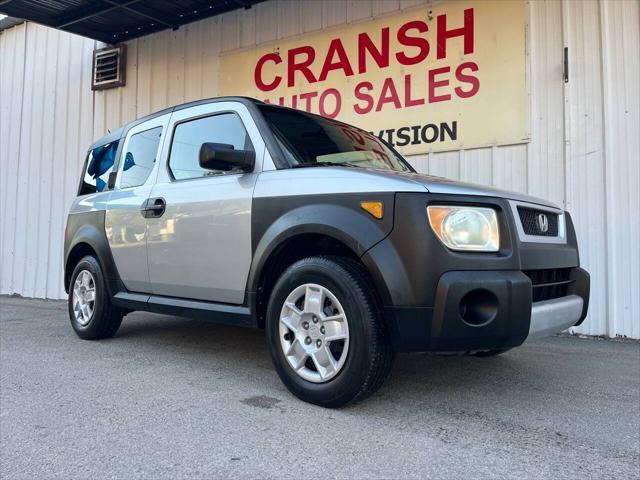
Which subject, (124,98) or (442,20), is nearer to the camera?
(442,20)

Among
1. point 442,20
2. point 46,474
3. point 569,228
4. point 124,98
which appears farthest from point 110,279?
point 124,98

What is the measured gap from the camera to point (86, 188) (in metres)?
5.23

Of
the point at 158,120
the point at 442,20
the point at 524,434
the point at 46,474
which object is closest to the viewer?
the point at 46,474

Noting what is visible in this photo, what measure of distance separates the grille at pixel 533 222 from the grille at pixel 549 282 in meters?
0.23

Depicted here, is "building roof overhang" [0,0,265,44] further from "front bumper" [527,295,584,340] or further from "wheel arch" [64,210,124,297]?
"front bumper" [527,295,584,340]

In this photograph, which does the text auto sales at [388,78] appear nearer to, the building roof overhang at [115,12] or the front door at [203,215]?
the building roof overhang at [115,12]

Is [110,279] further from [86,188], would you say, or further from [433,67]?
[433,67]

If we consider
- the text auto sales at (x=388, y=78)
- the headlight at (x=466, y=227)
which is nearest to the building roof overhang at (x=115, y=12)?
the text auto sales at (x=388, y=78)

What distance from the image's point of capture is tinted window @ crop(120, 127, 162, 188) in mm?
4234

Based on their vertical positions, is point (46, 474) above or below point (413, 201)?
below

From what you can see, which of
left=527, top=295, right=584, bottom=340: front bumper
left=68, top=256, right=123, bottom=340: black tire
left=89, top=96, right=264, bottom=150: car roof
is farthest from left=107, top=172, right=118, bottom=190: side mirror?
left=527, top=295, right=584, bottom=340: front bumper

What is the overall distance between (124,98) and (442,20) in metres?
6.07

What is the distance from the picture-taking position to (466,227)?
2.56 metres

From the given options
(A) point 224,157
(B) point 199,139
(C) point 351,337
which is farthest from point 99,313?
(C) point 351,337
